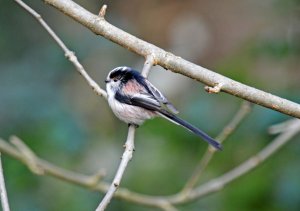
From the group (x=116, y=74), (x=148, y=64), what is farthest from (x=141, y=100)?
(x=148, y=64)

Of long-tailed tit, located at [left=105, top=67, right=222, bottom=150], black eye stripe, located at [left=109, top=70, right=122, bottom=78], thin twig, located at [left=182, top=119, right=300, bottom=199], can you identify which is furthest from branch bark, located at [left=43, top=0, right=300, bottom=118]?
thin twig, located at [left=182, top=119, right=300, bottom=199]

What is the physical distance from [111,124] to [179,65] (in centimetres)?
266

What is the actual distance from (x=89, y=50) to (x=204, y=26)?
9.27 ft

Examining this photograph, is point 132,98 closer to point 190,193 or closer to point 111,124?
point 190,193

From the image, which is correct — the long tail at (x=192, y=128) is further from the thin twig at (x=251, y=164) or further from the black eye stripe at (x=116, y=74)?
the thin twig at (x=251, y=164)

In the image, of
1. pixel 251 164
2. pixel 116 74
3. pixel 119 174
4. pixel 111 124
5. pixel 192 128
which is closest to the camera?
pixel 119 174

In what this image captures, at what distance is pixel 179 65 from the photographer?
234 centimetres

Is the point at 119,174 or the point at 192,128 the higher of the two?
the point at 192,128

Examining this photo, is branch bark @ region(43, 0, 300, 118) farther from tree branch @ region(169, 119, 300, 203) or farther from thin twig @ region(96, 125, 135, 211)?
tree branch @ region(169, 119, 300, 203)

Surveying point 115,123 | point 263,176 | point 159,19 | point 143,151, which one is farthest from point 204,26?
point 263,176

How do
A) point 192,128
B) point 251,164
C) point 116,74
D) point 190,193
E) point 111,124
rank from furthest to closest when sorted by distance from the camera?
point 111,124 < point 190,193 < point 251,164 < point 116,74 < point 192,128

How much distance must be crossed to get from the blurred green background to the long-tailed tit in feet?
3.48

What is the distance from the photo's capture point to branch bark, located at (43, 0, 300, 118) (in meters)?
2.22

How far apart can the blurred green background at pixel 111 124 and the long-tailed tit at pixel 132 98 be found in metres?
1.06
